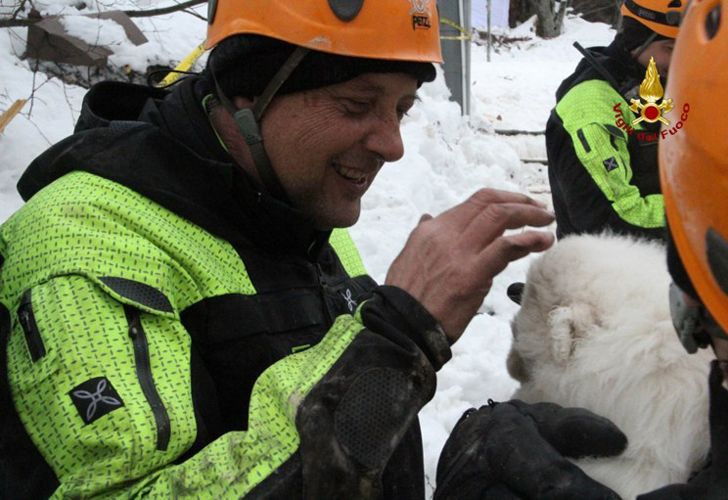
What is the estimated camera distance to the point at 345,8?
212 centimetres

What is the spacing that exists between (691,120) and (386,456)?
941 mm

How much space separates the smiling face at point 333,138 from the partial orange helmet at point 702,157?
949mm

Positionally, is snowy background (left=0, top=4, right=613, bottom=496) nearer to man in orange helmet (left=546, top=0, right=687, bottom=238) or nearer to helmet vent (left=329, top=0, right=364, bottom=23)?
man in orange helmet (left=546, top=0, right=687, bottom=238)

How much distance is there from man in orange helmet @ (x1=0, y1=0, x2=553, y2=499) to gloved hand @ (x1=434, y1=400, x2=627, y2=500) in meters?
0.13

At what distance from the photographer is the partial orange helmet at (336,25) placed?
2.10 metres

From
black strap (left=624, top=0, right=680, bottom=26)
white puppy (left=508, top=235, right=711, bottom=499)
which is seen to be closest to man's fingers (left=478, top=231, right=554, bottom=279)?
white puppy (left=508, top=235, right=711, bottom=499)

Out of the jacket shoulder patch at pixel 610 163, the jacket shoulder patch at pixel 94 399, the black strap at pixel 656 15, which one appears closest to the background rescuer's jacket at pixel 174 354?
the jacket shoulder patch at pixel 94 399

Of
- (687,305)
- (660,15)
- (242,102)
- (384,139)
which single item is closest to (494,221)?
(687,305)

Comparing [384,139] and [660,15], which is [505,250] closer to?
[384,139]

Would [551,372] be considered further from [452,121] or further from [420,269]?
[452,121]

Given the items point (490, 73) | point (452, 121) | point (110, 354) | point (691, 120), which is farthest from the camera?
point (490, 73)

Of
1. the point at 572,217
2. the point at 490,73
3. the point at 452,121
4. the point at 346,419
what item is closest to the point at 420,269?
the point at 346,419

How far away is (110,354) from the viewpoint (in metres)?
1.56

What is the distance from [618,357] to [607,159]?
220 centimetres
